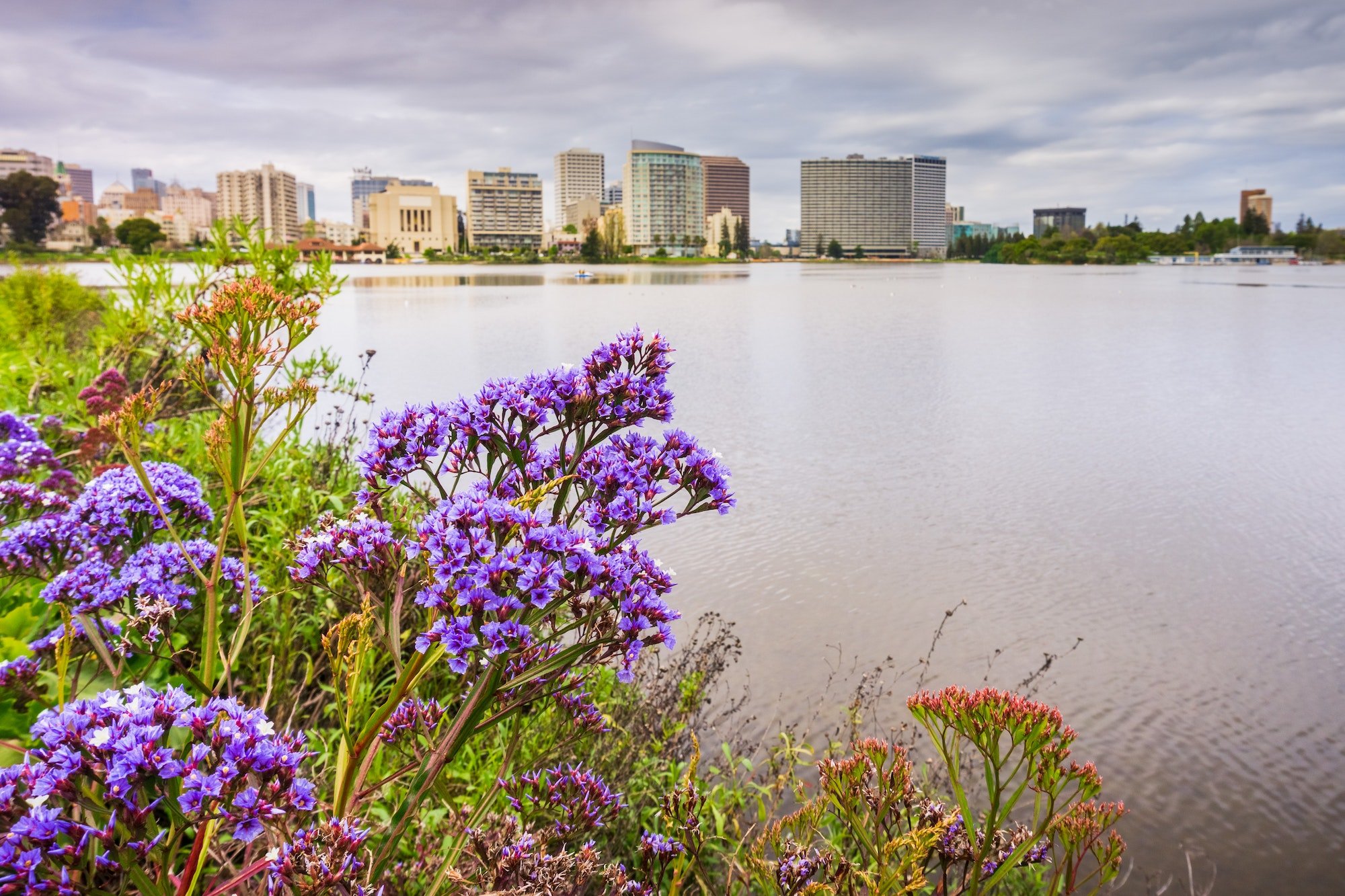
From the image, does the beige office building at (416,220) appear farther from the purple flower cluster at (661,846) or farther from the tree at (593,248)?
the purple flower cluster at (661,846)

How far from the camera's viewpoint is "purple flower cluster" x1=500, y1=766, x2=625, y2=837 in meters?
1.99

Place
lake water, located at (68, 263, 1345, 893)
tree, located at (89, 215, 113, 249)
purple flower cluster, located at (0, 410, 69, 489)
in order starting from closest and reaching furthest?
purple flower cluster, located at (0, 410, 69, 489) → lake water, located at (68, 263, 1345, 893) → tree, located at (89, 215, 113, 249)

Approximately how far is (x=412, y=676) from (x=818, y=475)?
869 cm

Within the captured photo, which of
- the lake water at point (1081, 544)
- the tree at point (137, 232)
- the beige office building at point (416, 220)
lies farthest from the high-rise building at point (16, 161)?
the lake water at point (1081, 544)

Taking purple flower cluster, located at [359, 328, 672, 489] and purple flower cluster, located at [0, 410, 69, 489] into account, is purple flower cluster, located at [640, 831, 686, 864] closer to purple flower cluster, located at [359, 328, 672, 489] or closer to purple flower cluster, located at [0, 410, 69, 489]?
purple flower cluster, located at [359, 328, 672, 489]

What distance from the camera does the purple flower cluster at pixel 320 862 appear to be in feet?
4.48

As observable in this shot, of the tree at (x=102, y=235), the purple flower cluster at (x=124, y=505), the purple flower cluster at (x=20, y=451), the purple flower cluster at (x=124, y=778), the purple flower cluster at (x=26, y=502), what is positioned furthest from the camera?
the tree at (x=102, y=235)

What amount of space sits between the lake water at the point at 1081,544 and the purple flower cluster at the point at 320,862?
3.92 m

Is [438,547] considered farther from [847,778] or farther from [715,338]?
[715,338]

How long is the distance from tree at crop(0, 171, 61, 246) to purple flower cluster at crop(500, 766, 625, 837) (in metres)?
96.8

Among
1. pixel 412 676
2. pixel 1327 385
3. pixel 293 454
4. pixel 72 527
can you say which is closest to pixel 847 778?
pixel 412 676

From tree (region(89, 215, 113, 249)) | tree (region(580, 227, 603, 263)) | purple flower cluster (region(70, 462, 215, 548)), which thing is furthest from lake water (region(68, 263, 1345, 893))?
tree (region(580, 227, 603, 263))

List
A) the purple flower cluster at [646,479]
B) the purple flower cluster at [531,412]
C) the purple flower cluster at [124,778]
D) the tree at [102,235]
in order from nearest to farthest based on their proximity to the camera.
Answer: the purple flower cluster at [124,778] < the purple flower cluster at [646,479] < the purple flower cluster at [531,412] < the tree at [102,235]

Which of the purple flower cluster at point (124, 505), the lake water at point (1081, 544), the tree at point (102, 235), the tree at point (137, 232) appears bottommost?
the lake water at point (1081, 544)
